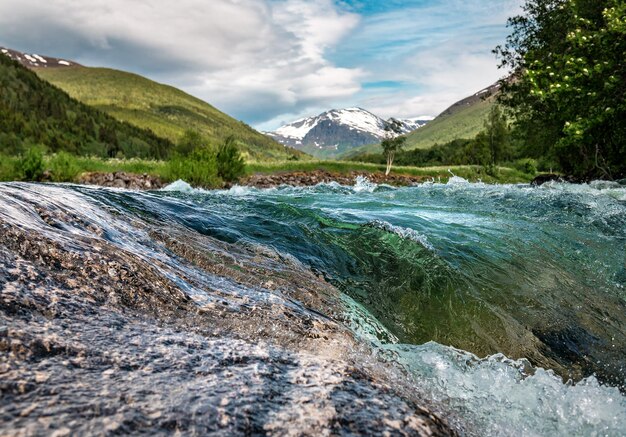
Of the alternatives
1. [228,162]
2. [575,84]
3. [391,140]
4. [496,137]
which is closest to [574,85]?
[575,84]

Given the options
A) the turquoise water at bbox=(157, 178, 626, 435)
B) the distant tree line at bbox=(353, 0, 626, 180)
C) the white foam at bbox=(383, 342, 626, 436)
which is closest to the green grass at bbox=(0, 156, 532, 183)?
the distant tree line at bbox=(353, 0, 626, 180)

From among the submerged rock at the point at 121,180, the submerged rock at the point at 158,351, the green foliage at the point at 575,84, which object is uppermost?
the green foliage at the point at 575,84

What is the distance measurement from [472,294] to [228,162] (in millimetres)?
17182

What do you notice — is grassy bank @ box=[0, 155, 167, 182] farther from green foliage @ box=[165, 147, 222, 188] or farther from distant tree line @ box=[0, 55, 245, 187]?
green foliage @ box=[165, 147, 222, 188]

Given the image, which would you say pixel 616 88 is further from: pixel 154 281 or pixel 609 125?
pixel 154 281

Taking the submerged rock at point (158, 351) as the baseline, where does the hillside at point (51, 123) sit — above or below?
above

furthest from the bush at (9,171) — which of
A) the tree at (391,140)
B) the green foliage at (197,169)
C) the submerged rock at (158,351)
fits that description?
the tree at (391,140)

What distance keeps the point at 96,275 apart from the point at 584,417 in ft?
10.8

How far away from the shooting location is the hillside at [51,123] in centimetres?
4947

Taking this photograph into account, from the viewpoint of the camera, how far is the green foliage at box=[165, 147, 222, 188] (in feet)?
59.9

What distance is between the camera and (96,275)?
2.88 metres

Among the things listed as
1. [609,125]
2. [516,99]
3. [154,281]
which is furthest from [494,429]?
[516,99]

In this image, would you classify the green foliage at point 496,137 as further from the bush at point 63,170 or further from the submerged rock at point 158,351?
the submerged rock at point 158,351

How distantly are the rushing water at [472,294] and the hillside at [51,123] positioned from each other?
46480mm
